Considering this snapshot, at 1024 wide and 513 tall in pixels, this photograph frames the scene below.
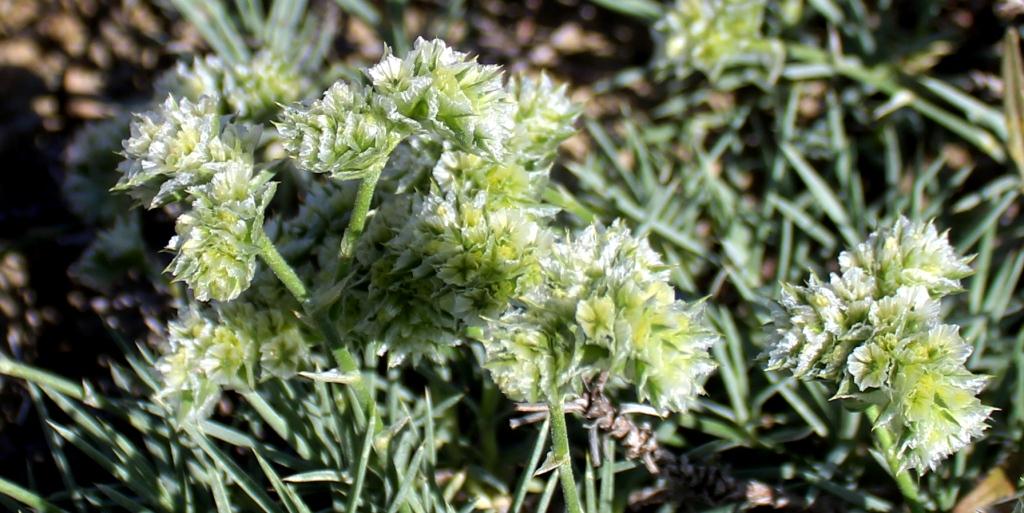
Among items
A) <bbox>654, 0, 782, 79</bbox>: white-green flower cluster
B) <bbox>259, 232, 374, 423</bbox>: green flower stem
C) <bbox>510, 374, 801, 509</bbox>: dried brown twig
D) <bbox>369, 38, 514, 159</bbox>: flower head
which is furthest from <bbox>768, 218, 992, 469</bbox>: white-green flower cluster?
<bbox>654, 0, 782, 79</bbox>: white-green flower cluster

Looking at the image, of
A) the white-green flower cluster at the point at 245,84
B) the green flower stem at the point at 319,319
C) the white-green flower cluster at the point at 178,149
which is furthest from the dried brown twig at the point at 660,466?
the white-green flower cluster at the point at 245,84

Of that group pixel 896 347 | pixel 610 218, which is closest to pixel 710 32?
pixel 610 218

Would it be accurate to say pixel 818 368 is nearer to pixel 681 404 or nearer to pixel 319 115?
pixel 681 404

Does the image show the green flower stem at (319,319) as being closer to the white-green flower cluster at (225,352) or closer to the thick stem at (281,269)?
the thick stem at (281,269)

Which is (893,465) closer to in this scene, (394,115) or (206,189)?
(394,115)

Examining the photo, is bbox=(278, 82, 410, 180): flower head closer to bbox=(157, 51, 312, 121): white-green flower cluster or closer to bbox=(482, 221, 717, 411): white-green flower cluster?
bbox=(482, 221, 717, 411): white-green flower cluster
